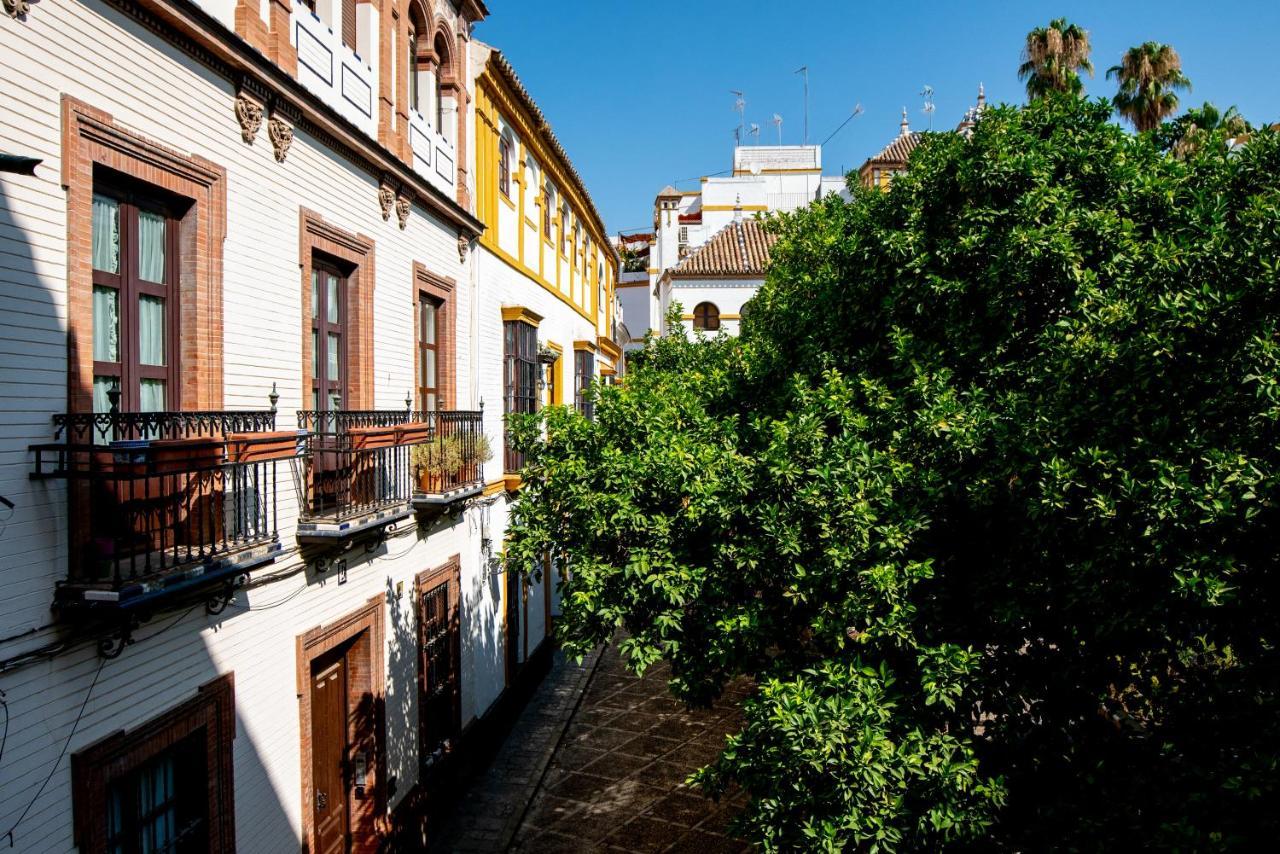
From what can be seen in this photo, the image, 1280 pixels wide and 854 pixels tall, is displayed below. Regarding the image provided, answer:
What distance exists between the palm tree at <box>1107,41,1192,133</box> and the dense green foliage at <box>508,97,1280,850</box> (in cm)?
1409

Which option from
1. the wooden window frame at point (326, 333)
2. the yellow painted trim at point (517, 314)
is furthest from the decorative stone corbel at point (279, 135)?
the yellow painted trim at point (517, 314)

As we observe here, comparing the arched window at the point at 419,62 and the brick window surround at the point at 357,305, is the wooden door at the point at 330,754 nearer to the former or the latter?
the brick window surround at the point at 357,305

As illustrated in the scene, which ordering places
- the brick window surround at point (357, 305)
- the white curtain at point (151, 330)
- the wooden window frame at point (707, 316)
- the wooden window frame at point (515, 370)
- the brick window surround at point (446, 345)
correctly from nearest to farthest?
the white curtain at point (151, 330), the brick window surround at point (357, 305), the brick window surround at point (446, 345), the wooden window frame at point (515, 370), the wooden window frame at point (707, 316)

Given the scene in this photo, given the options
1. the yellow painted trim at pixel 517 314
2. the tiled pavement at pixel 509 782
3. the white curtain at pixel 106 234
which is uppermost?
the yellow painted trim at pixel 517 314

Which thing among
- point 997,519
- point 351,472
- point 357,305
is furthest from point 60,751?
point 997,519

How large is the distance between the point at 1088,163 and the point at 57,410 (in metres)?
8.31

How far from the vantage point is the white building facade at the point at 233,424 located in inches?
191

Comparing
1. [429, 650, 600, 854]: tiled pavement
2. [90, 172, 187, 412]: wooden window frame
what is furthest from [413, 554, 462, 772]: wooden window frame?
[90, 172, 187, 412]: wooden window frame

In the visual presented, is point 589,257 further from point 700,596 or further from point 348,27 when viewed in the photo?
point 700,596

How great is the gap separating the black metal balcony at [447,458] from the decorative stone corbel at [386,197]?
245 cm

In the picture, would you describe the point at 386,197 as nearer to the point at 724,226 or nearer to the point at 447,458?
the point at 447,458

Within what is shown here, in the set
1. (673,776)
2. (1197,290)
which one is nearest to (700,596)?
(1197,290)

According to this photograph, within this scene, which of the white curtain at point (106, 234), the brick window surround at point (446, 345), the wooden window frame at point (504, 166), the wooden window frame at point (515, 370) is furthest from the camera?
the wooden window frame at point (515, 370)

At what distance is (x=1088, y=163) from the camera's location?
7344 millimetres
